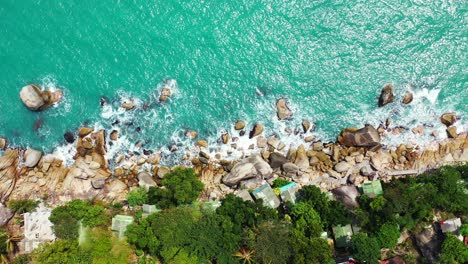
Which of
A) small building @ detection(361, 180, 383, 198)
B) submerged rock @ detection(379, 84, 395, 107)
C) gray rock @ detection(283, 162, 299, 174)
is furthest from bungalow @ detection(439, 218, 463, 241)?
gray rock @ detection(283, 162, 299, 174)

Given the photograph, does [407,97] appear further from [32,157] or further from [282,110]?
[32,157]

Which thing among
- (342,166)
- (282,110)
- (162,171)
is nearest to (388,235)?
(342,166)

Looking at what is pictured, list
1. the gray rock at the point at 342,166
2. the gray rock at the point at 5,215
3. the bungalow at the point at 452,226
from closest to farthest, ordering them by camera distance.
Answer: the bungalow at the point at 452,226 < the gray rock at the point at 5,215 < the gray rock at the point at 342,166

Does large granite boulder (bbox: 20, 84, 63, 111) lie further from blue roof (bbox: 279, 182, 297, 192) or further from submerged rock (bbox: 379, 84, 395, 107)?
submerged rock (bbox: 379, 84, 395, 107)

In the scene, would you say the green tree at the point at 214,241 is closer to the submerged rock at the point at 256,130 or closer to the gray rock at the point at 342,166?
the submerged rock at the point at 256,130

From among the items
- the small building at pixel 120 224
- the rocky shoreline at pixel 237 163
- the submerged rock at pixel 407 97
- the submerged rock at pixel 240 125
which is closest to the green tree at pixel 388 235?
the rocky shoreline at pixel 237 163

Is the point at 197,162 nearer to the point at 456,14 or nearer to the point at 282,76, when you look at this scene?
the point at 282,76
